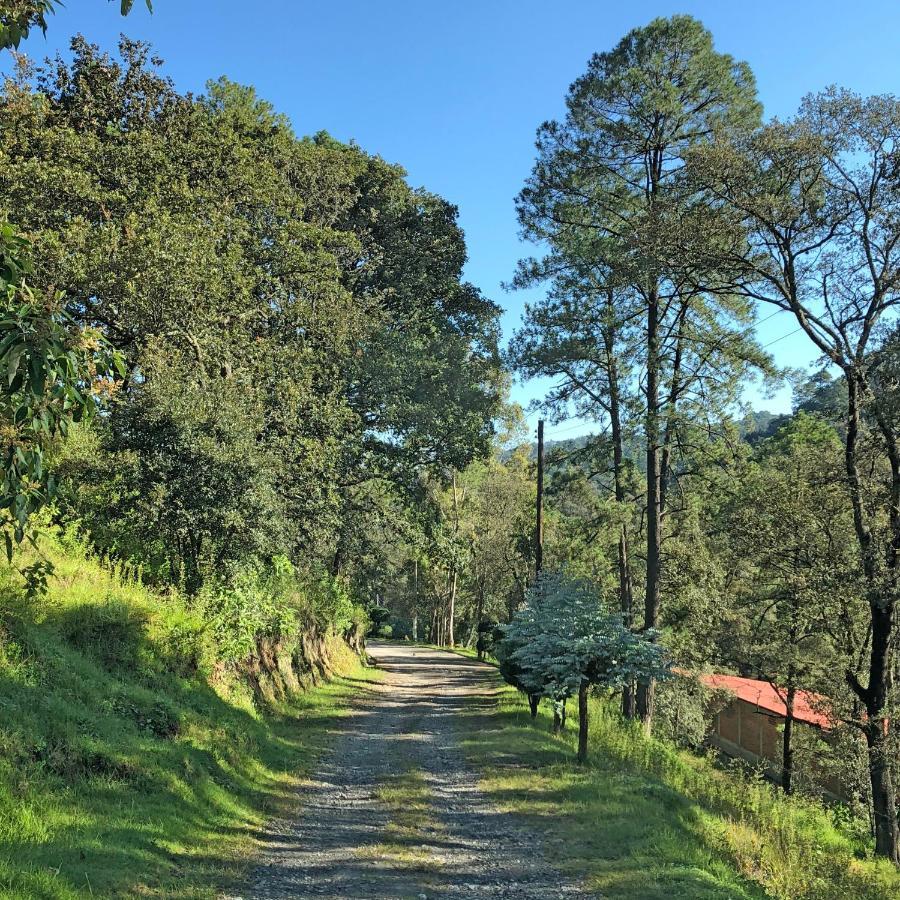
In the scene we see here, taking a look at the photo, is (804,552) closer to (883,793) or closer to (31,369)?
(883,793)

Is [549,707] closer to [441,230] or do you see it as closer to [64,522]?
[64,522]

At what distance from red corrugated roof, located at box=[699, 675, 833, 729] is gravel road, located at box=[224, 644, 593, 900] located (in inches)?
365

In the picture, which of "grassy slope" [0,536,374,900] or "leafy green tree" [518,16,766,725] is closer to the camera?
"grassy slope" [0,536,374,900]

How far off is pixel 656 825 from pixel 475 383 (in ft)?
58.4

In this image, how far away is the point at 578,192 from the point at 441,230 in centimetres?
1181

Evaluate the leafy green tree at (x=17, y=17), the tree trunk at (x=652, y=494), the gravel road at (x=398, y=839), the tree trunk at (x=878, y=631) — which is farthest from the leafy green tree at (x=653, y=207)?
the leafy green tree at (x=17, y=17)

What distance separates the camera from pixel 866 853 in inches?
559

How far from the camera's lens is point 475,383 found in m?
24.7

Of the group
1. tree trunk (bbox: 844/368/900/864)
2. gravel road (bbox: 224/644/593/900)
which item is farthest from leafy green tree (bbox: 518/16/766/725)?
gravel road (bbox: 224/644/593/900)

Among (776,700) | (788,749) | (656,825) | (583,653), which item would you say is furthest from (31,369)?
(776,700)

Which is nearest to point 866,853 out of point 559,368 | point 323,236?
point 559,368

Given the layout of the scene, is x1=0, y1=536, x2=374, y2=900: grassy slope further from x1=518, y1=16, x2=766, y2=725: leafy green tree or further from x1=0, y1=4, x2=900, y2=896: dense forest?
x1=518, y1=16, x2=766, y2=725: leafy green tree

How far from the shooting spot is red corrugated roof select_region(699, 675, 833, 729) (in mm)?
16969

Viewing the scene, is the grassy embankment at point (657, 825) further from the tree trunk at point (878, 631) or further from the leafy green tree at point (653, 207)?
the leafy green tree at point (653, 207)
